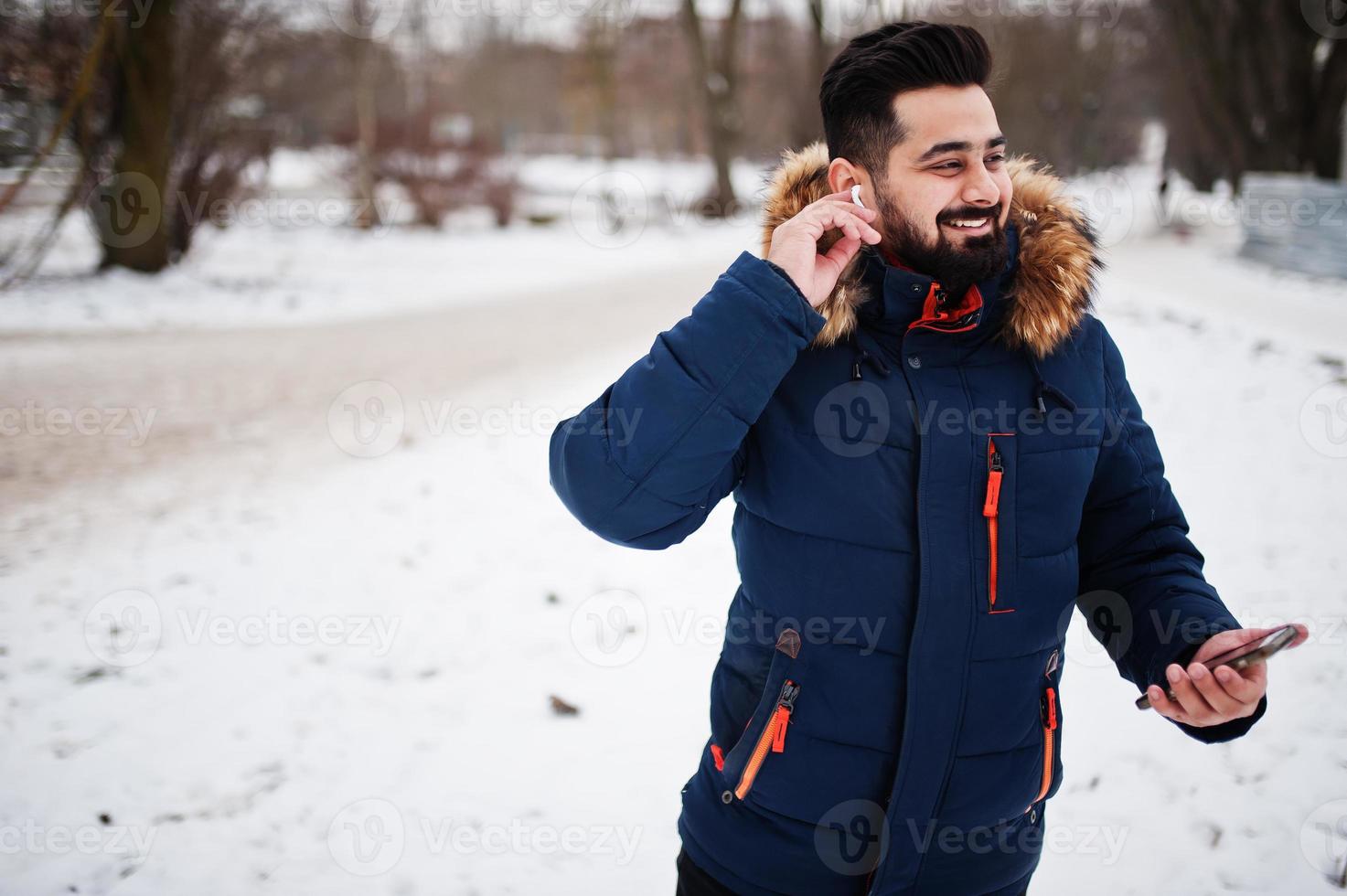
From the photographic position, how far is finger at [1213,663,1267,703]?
140 cm

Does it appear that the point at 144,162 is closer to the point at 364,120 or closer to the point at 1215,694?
the point at 364,120

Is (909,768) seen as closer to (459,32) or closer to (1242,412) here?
(1242,412)

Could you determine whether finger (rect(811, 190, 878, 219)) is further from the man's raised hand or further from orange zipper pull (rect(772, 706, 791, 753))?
orange zipper pull (rect(772, 706, 791, 753))

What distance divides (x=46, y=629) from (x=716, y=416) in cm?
411

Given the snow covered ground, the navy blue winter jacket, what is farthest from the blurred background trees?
the snow covered ground

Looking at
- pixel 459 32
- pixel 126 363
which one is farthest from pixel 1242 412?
pixel 459 32

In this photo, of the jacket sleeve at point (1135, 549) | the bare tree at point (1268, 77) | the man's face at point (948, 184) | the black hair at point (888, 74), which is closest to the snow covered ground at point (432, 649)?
the jacket sleeve at point (1135, 549)

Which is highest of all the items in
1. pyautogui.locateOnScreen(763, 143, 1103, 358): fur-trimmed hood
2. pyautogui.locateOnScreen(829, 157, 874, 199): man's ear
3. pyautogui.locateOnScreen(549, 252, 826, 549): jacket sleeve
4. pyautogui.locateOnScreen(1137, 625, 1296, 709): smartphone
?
pyautogui.locateOnScreen(829, 157, 874, 199): man's ear

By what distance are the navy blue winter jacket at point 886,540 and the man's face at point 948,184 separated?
6 cm

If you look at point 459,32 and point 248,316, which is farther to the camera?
point 459,32

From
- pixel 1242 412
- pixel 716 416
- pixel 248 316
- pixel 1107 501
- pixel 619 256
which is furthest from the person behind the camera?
pixel 619 256

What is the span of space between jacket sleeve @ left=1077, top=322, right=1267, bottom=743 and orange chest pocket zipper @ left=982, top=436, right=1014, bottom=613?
0.32m

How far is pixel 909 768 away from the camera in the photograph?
60.5 inches

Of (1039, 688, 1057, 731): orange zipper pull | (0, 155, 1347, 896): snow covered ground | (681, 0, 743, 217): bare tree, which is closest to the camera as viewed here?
(1039, 688, 1057, 731): orange zipper pull
